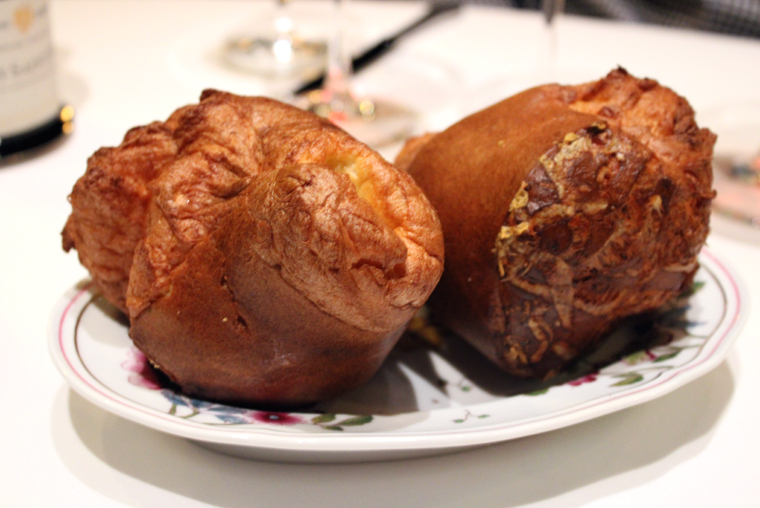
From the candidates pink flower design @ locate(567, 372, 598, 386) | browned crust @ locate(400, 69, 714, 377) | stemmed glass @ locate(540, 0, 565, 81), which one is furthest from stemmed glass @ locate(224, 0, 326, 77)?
pink flower design @ locate(567, 372, 598, 386)

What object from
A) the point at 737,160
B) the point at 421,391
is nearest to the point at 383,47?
the point at 737,160

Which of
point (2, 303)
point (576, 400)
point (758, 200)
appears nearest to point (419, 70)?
point (758, 200)

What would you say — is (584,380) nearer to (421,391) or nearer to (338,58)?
Answer: (421,391)

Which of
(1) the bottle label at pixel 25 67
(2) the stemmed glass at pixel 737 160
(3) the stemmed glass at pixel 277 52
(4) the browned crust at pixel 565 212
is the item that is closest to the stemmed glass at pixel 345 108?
(3) the stemmed glass at pixel 277 52

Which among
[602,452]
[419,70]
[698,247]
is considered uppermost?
[698,247]

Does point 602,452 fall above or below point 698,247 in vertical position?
below

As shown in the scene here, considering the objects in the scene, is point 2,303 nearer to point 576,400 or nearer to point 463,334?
point 463,334
